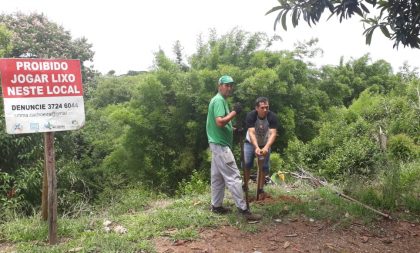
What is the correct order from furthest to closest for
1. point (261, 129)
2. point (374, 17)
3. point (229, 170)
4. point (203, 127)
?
point (203, 127) < point (261, 129) < point (229, 170) < point (374, 17)

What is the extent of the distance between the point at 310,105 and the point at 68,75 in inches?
365

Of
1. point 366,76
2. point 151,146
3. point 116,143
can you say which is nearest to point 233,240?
point 151,146

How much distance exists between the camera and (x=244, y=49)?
12.3 metres

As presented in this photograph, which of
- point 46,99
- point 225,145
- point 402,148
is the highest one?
point 46,99

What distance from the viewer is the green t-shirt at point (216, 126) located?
4.98 meters

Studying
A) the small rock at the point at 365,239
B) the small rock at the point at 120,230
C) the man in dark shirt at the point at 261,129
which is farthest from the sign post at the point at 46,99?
the small rock at the point at 365,239

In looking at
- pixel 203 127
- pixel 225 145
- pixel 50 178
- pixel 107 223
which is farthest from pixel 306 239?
pixel 203 127

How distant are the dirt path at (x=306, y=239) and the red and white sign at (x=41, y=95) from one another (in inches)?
68.4

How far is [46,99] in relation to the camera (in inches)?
172

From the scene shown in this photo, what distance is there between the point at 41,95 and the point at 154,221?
80.1 inches

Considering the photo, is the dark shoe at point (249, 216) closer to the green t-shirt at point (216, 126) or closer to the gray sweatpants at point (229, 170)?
the gray sweatpants at point (229, 170)

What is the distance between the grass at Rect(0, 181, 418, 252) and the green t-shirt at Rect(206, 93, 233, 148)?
0.98m

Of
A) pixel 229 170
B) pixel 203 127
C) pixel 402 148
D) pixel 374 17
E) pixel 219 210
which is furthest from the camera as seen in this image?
pixel 203 127

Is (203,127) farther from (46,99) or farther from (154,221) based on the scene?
(46,99)
